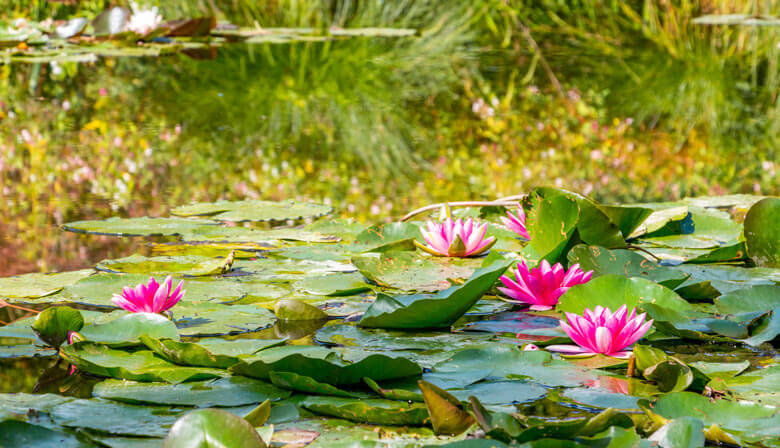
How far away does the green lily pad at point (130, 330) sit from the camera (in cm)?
147

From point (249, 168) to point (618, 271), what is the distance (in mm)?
1994

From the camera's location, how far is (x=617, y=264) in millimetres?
1829

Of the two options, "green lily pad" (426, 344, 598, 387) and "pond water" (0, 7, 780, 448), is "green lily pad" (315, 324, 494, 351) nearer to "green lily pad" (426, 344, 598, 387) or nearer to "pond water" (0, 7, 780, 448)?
"pond water" (0, 7, 780, 448)

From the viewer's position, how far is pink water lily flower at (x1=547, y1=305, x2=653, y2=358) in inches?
55.8

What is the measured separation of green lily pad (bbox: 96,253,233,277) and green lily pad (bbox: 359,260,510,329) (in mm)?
476

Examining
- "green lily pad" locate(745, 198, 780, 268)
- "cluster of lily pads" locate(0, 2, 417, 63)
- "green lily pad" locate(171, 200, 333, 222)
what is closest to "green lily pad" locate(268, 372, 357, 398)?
"green lily pad" locate(745, 198, 780, 268)

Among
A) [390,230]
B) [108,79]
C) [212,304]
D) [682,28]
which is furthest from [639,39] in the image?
[212,304]

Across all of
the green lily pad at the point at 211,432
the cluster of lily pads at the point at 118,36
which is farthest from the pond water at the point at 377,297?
the cluster of lily pads at the point at 118,36

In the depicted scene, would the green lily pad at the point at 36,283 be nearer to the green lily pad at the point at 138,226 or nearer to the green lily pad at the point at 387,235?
the green lily pad at the point at 138,226

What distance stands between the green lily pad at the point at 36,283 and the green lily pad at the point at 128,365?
42 centimetres

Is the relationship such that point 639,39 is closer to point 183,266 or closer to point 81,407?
point 183,266

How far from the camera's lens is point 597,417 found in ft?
3.56

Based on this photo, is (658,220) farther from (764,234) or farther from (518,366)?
(518,366)

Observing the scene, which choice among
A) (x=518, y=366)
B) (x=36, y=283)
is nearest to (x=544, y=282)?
(x=518, y=366)
